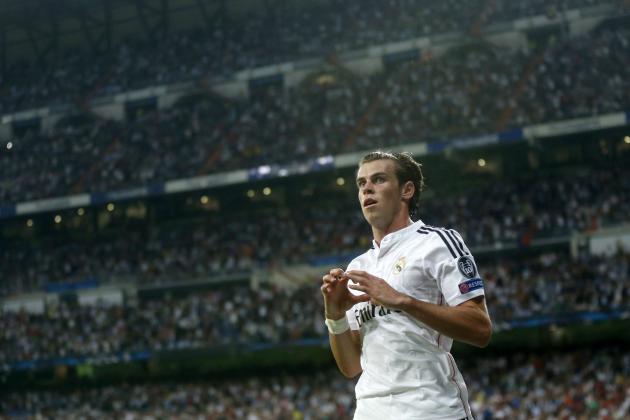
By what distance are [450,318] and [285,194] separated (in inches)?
1216

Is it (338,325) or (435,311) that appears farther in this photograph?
(338,325)

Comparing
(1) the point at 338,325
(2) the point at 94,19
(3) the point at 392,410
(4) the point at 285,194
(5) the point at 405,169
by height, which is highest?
(2) the point at 94,19

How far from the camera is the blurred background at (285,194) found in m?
25.5

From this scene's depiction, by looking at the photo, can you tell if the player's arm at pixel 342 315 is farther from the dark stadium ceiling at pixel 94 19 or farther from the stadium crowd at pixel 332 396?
the dark stadium ceiling at pixel 94 19

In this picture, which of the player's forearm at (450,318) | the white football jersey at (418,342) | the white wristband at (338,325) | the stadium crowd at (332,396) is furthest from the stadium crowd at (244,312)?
the player's forearm at (450,318)

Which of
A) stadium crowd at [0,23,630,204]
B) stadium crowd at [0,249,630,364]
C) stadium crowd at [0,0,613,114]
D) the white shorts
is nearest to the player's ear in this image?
the white shorts

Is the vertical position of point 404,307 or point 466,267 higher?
point 466,267

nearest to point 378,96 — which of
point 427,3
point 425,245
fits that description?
point 427,3

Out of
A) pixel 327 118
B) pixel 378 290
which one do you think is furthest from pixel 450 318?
pixel 327 118

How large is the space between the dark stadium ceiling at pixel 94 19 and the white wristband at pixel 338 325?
37.4 metres

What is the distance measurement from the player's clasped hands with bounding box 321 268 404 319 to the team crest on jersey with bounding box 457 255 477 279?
12.7 inches

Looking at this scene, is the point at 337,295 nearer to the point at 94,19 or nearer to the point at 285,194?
the point at 285,194

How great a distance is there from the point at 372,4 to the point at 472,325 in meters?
36.0

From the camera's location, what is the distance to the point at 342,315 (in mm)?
4207
